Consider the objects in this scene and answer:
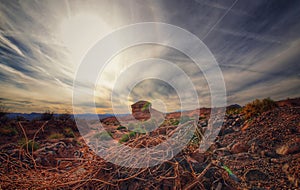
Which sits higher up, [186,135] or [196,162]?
[186,135]

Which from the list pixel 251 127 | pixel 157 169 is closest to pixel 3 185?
pixel 157 169

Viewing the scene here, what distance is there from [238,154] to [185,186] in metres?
3.45

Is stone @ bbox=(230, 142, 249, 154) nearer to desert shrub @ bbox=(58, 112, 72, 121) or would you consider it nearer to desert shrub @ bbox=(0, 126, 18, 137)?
desert shrub @ bbox=(0, 126, 18, 137)

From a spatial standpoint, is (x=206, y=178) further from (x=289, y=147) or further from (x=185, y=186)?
(x=289, y=147)

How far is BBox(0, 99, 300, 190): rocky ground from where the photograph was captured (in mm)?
1488

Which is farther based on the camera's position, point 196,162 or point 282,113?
point 282,113

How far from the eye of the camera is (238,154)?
399 cm

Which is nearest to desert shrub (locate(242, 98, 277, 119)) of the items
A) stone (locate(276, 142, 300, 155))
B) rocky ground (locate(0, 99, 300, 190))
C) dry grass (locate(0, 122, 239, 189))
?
rocky ground (locate(0, 99, 300, 190))

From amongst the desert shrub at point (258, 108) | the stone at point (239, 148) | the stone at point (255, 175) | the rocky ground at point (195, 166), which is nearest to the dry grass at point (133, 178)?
the rocky ground at point (195, 166)

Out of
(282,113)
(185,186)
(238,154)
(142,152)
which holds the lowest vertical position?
(238,154)

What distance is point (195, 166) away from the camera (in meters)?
1.68

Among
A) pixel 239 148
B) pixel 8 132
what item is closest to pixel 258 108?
pixel 239 148

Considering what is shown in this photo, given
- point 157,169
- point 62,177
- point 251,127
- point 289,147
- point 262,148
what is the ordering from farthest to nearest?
point 251,127 → point 262,148 → point 289,147 → point 62,177 → point 157,169

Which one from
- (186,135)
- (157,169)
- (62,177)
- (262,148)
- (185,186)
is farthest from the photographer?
(262,148)
